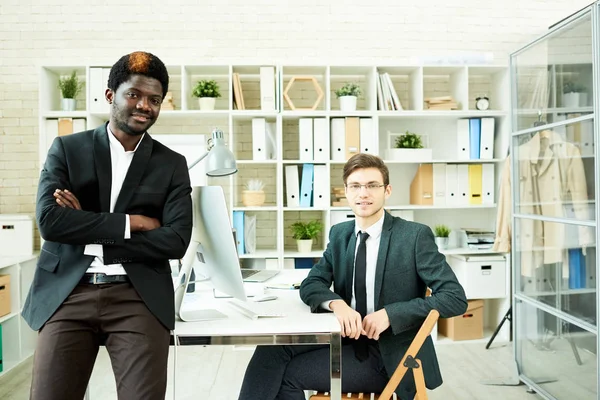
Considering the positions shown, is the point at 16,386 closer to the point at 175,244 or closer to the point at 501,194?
the point at 175,244

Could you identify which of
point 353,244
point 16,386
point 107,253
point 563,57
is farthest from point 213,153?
point 16,386

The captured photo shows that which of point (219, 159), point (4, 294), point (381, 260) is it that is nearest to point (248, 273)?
point (219, 159)

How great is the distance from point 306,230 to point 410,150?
110 centimetres

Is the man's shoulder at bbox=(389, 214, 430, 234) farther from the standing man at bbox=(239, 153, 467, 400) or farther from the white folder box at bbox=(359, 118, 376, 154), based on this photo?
the white folder box at bbox=(359, 118, 376, 154)

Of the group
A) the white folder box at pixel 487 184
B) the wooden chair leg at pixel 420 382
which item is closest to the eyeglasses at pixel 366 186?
the wooden chair leg at pixel 420 382

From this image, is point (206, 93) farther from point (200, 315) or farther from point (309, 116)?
point (200, 315)

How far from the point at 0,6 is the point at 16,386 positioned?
320cm

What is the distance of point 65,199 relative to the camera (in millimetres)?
1764

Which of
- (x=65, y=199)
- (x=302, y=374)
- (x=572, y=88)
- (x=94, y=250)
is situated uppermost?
(x=572, y=88)

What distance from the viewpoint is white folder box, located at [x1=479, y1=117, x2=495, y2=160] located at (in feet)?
15.6

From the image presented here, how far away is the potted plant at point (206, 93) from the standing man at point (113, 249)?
275 centimetres

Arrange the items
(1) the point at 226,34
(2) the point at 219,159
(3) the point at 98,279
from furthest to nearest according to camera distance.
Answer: (1) the point at 226,34
(2) the point at 219,159
(3) the point at 98,279

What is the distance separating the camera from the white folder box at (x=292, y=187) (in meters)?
4.66

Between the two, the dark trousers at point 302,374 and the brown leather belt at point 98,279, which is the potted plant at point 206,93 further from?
the brown leather belt at point 98,279
